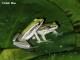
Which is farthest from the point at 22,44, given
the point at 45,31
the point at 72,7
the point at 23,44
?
the point at 72,7

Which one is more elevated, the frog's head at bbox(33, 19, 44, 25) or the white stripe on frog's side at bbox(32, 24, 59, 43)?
the frog's head at bbox(33, 19, 44, 25)

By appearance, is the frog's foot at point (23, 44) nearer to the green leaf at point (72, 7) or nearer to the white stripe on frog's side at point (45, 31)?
the white stripe on frog's side at point (45, 31)

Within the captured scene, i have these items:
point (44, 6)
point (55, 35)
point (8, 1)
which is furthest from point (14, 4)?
point (55, 35)

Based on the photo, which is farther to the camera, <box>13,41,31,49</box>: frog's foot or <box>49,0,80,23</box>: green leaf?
<box>49,0,80,23</box>: green leaf

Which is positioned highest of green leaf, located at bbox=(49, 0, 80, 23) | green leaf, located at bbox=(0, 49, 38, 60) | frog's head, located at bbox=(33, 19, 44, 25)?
green leaf, located at bbox=(49, 0, 80, 23)

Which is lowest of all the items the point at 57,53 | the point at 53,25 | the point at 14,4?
the point at 57,53

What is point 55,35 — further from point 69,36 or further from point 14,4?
point 14,4

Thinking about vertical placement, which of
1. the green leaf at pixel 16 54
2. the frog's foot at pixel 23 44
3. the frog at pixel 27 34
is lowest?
the green leaf at pixel 16 54

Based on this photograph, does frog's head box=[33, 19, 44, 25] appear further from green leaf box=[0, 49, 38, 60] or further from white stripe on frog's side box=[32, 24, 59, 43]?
green leaf box=[0, 49, 38, 60]

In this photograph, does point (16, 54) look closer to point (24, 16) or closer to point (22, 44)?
point (22, 44)

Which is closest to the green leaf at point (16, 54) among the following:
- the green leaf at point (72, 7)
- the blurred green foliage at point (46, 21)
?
the blurred green foliage at point (46, 21)

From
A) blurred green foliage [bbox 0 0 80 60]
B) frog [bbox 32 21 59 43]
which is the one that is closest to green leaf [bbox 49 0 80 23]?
blurred green foliage [bbox 0 0 80 60]
